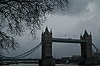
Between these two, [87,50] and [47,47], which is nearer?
[47,47]

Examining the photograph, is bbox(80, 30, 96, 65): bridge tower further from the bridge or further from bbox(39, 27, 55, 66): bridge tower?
bbox(39, 27, 55, 66): bridge tower

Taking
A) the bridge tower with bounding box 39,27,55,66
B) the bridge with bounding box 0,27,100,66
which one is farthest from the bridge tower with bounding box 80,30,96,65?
the bridge tower with bounding box 39,27,55,66

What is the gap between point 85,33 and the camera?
71.6 meters

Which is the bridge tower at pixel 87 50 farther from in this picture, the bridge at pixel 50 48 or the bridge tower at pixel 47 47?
the bridge tower at pixel 47 47

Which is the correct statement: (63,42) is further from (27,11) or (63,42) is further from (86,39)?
(27,11)

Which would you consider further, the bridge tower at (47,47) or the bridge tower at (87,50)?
the bridge tower at (87,50)

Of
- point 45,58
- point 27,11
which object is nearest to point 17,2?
point 27,11

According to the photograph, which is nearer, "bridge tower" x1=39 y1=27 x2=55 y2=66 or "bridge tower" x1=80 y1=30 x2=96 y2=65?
"bridge tower" x1=39 y1=27 x2=55 y2=66

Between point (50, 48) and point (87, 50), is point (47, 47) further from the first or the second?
point (87, 50)

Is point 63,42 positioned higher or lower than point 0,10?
higher

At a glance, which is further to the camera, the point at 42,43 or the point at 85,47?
the point at 85,47

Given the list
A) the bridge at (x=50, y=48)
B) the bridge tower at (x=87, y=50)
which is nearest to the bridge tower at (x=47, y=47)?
the bridge at (x=50, y=48)

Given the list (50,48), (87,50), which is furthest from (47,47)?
(87,50)

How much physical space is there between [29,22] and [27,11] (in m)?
0.32
